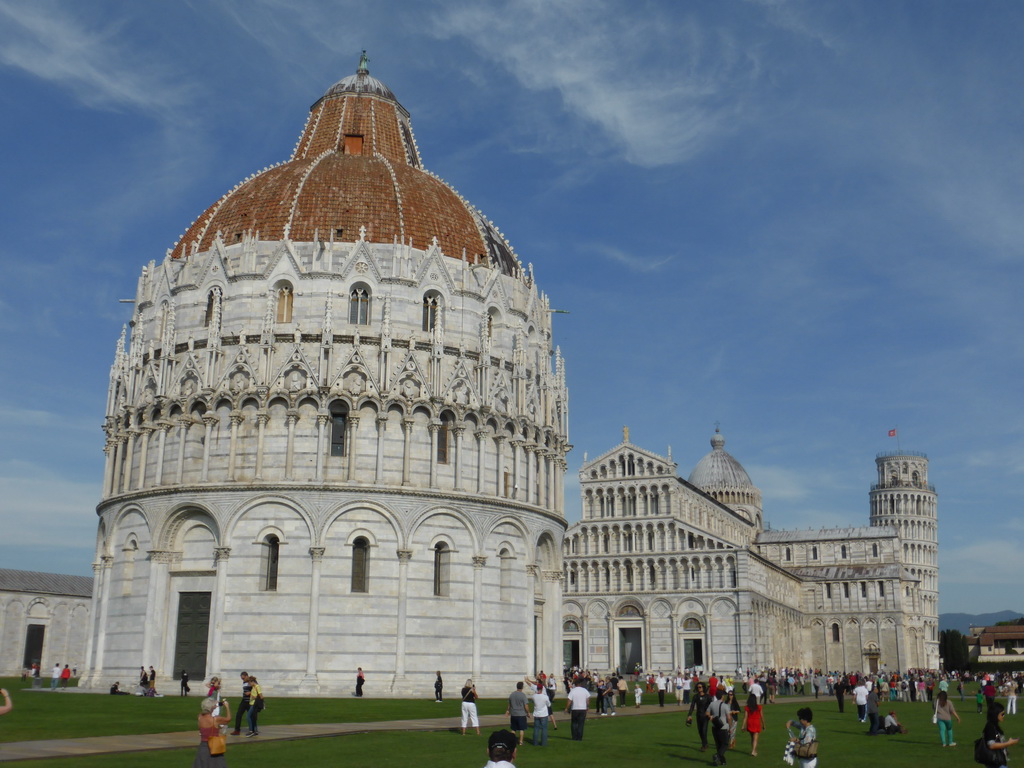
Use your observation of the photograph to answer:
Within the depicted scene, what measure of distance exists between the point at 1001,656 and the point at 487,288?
135051 mm

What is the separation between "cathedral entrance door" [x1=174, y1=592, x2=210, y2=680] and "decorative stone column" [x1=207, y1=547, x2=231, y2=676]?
0.69 metres

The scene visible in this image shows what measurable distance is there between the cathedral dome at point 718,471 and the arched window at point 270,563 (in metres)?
100

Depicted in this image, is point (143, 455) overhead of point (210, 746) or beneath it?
overhead

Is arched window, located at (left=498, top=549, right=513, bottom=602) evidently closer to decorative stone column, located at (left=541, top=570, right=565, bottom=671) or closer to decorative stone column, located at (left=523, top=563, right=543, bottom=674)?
decorative stone column, located at (left=523, top=563, right=543, bottom=674)

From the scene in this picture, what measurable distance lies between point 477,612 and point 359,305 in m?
14.5

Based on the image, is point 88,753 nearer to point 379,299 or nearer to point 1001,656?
point 379,299

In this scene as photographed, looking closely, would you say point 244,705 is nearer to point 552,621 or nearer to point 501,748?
point 501,748

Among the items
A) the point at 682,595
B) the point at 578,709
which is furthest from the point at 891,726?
the point at 682,595

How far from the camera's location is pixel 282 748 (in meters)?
22.8

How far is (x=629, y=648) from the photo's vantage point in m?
101

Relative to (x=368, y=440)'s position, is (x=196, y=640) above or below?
below

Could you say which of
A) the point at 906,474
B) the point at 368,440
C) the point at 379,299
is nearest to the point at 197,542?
the point at 368,440

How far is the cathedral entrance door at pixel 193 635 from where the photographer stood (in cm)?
4374

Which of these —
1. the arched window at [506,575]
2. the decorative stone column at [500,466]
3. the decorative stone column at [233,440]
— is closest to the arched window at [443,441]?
the decorative stone column at [500,466]
